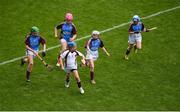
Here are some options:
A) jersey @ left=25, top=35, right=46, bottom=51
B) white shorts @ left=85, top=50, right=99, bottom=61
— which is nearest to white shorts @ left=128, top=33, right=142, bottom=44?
white shorts @ left=85, top=50, right=99, bottom=61

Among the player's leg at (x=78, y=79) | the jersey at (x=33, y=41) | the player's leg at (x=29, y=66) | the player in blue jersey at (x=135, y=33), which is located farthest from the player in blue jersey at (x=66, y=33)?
the player in blue jersey at (x=135, y=33)

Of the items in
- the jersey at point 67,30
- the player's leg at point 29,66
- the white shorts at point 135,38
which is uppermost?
the jersey at point 67,30

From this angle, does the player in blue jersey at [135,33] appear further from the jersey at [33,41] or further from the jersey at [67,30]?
the jersey at [33,41]

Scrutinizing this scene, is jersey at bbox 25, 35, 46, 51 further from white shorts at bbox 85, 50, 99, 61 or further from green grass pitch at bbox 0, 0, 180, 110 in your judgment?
white shorts at bbox 85, 50, 99, 61

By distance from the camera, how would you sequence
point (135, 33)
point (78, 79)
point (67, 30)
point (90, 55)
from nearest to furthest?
point (78, 79) → point (90, 55) → point (67, 30) → point (135, 33)

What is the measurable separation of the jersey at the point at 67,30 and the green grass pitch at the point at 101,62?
162cm

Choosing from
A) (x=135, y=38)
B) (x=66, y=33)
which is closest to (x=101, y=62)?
(x=135, y=38)

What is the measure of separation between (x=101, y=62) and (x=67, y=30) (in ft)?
7.98

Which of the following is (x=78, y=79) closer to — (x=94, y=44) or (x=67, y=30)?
(x=94, y=44)

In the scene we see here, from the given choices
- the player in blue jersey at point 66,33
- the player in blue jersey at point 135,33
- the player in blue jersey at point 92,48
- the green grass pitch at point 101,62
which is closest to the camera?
the green grass pitch at point 101,62

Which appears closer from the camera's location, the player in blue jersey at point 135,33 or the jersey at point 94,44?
the jersey at point 94,44

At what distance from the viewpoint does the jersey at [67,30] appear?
20.1 m

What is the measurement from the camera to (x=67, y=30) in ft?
66.2

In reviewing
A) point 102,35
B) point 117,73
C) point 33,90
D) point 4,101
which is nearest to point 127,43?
point 102,35
